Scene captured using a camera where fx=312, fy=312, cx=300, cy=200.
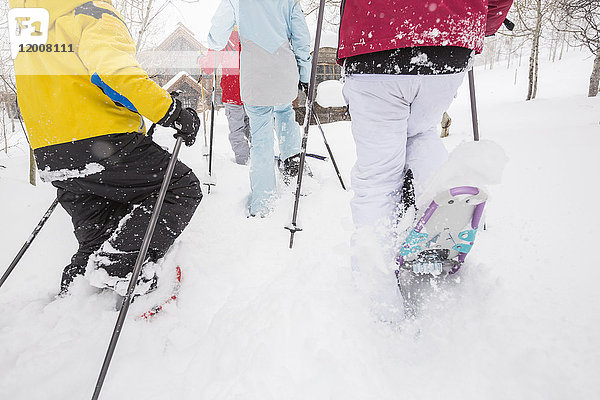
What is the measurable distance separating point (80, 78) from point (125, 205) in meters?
0.79

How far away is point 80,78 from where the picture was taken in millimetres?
1589

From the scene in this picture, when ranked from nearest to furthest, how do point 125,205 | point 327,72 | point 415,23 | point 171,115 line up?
point 415,23, point 171,115, point 125,205, point 327,72

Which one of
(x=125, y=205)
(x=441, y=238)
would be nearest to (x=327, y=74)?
(x=125, y=205)

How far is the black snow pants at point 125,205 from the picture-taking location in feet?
5.88

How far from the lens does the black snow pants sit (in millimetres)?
1791

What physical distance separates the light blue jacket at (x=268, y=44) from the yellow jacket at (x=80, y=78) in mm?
1249

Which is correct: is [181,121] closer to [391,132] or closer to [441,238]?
[391,132]

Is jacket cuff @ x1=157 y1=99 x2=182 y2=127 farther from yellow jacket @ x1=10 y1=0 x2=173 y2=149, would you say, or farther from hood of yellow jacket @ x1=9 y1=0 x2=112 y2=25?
hood of yellow jacket @ x1=9 y1=0 x2=112 y2=25

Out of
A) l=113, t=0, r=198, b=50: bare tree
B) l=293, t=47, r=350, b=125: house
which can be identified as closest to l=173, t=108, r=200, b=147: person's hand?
l=113, t=0, r=198, b=50: bare tree

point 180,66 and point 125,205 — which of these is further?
point 180,66

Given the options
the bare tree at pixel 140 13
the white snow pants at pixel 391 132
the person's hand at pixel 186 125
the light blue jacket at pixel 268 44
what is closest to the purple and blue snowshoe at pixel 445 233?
the white snow pants at pixel 391 132

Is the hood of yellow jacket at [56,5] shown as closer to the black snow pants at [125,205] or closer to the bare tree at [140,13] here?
the black snow pants at [125,205]

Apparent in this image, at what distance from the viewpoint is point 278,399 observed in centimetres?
121

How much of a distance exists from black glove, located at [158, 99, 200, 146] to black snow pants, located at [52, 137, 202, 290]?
0.29 meters
